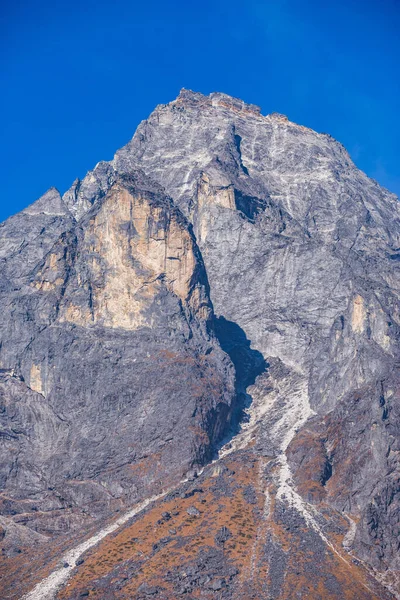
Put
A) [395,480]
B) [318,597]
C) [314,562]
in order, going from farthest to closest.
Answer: [395,480] < [314,562] < [318,597]

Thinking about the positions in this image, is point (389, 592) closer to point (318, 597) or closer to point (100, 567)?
point (318, 597)

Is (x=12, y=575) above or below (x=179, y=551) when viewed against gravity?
below

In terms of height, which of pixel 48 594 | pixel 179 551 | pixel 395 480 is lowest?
pixel 48 594

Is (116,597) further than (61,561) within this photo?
No

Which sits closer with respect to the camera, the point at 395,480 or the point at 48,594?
the point at 48,594

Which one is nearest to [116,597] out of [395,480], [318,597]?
[318,597]

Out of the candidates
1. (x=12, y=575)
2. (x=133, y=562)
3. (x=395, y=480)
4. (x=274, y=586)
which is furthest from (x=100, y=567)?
(x=395, y=480)

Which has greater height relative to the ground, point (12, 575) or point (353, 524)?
point (353, 524)

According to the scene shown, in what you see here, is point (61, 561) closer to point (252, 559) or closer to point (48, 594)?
point (48, 594)

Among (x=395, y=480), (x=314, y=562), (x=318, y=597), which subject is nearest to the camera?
(x=318, y=597)
